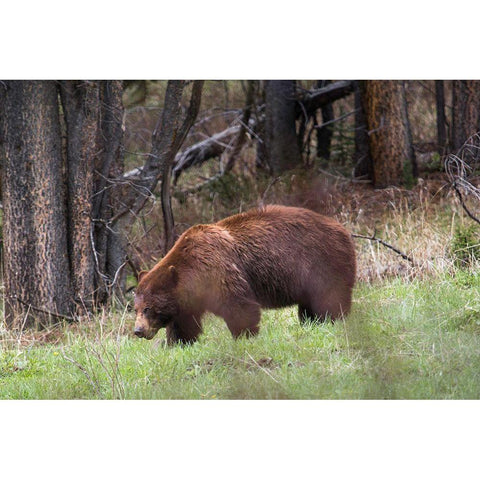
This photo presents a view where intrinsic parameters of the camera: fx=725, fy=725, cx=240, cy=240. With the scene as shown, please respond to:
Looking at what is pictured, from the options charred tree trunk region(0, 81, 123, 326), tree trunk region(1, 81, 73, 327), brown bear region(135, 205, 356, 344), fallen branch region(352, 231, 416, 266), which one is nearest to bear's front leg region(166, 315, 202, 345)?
brown bear region(135, 205, 356, 344)

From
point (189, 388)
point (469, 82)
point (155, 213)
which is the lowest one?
point (189, 388)

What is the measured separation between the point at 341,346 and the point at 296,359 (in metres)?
0.32

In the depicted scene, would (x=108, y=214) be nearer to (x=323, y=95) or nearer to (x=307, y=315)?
(x=307, y=315)

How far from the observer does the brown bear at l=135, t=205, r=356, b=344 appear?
15.4ft

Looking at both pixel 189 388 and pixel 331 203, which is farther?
pixel 331 203

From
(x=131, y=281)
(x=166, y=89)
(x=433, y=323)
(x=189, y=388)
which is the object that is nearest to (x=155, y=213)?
(x=131, y=281)

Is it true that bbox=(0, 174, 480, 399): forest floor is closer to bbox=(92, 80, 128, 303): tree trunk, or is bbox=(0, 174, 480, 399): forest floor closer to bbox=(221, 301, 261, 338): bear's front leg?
bbox=(221, 301, 261, 338): bear's front leg

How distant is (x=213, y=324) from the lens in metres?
4.87

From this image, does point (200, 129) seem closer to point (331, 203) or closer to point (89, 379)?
point (331, 203)

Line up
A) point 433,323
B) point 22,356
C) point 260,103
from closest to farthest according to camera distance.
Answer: point 433,323, point 22,356, point 260,103

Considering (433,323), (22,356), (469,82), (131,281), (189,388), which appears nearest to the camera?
(189,388)

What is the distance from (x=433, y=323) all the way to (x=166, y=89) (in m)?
2.92

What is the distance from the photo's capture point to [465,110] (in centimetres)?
552

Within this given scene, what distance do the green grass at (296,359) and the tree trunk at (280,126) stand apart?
1.76 m
